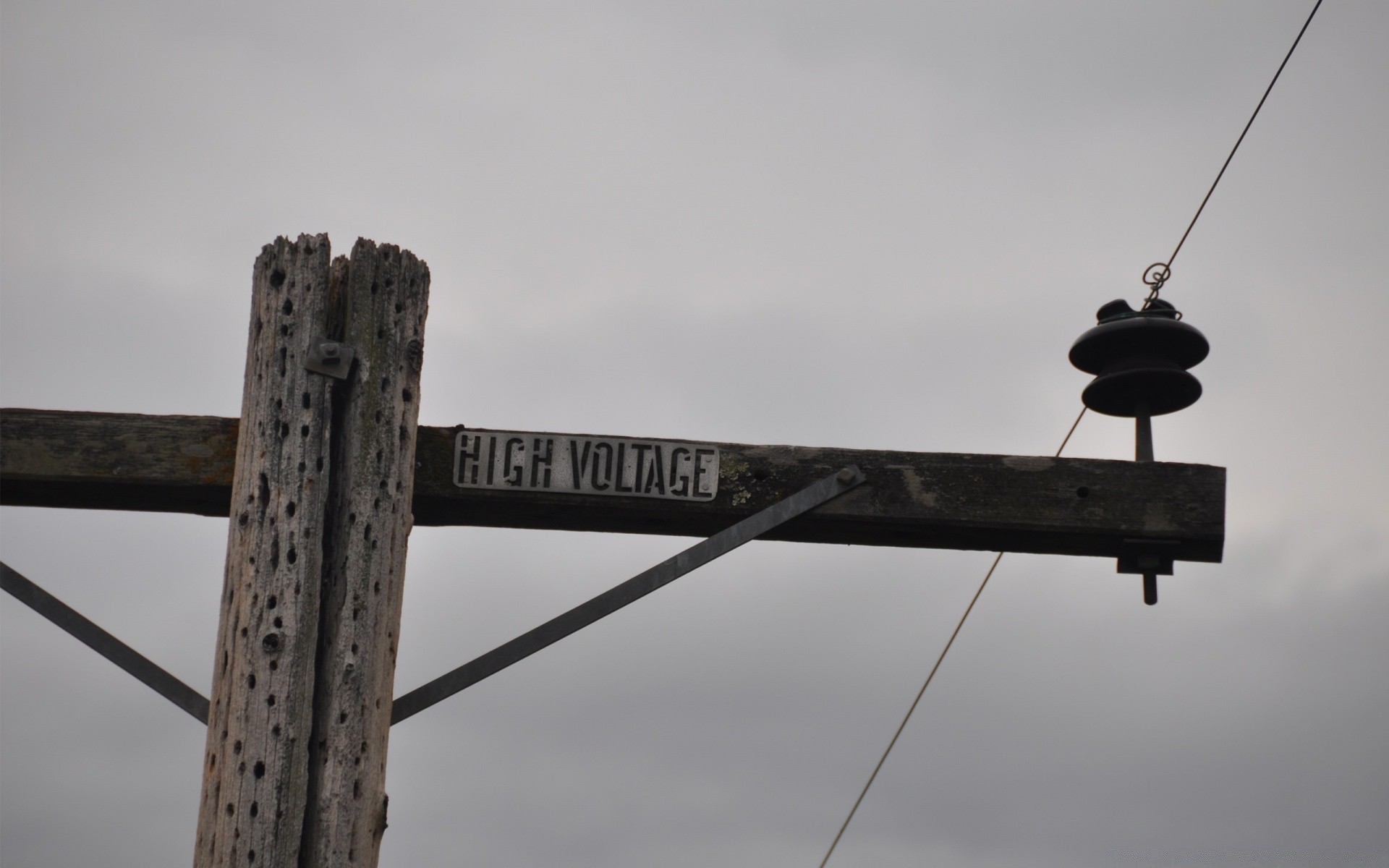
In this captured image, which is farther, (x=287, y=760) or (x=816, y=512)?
(x=816, y=512)

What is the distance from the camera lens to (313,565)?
2.88 metres

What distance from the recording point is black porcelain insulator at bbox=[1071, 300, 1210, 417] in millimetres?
3629

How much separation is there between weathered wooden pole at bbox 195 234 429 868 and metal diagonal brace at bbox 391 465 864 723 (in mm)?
156

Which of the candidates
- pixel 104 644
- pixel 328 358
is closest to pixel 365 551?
pixel 328 358

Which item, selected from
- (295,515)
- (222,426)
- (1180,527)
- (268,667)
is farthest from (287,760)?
(1180,527)

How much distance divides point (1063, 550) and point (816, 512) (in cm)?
74

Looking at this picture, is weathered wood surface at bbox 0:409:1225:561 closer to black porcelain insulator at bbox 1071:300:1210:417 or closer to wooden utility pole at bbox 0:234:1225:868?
wooden utility pole at bbox 0:234:1225:868

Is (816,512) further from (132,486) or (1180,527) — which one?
(132,486)

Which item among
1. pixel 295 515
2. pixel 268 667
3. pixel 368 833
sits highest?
pixel 295 515

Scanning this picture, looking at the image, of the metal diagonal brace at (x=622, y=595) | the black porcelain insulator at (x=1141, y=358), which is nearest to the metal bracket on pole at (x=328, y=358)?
the metal diagonal brace at (x=622, y=595)

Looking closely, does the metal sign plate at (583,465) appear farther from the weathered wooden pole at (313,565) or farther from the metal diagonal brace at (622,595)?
the weathered wooden pole at (313,565)

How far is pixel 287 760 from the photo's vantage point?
2760 mm

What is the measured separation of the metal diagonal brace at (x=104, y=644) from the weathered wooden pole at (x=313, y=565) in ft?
0.77

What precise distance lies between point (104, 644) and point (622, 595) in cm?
131
